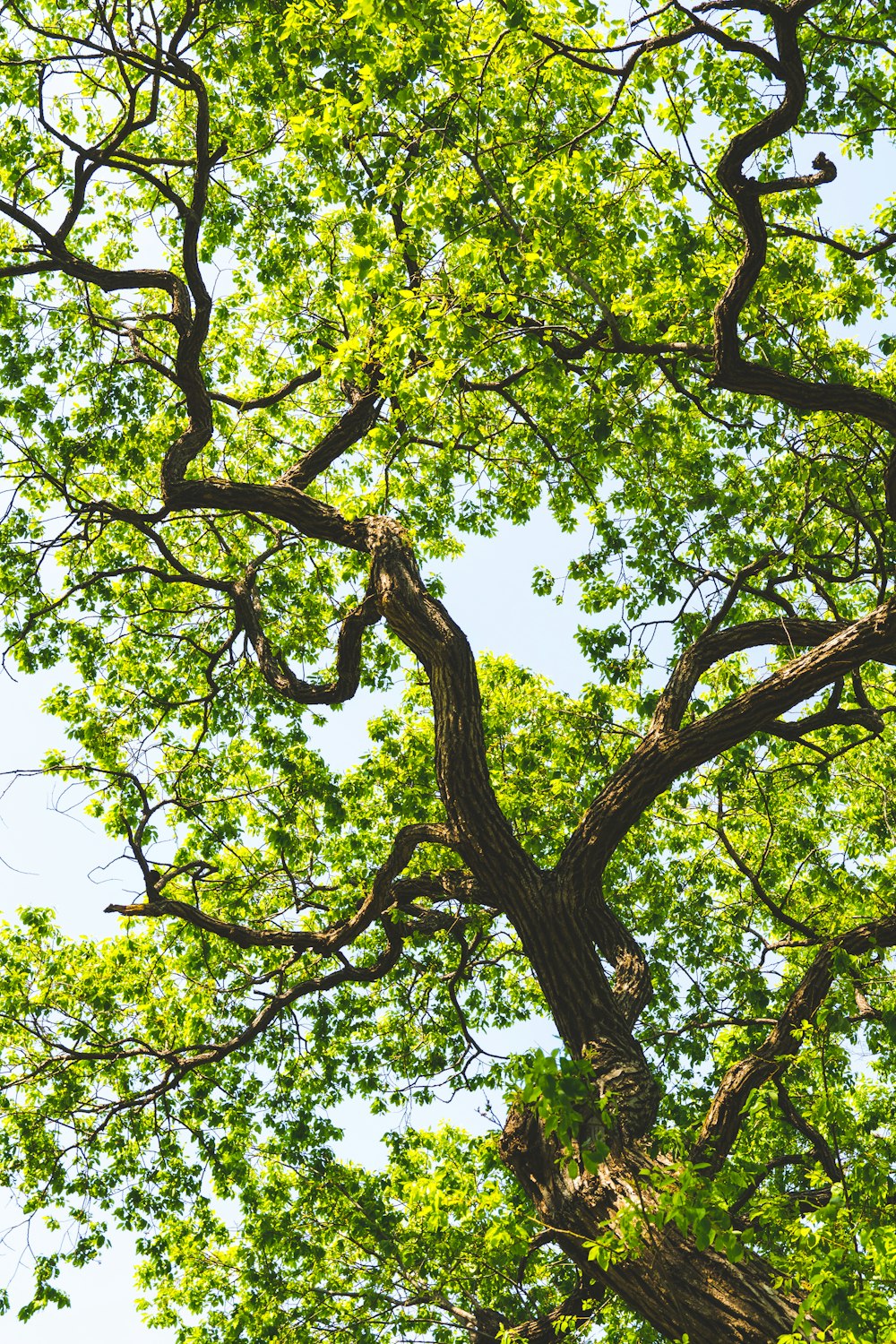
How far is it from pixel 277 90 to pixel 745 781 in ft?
28.7

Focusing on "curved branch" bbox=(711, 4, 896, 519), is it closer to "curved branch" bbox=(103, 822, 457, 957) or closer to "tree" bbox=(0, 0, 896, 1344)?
"tree" bbox=(0, 0, 896, 1344)

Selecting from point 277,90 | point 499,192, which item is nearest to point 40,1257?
point 499,192

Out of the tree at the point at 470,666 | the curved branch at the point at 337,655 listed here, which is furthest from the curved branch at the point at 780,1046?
the curved branch at the point at 337,655

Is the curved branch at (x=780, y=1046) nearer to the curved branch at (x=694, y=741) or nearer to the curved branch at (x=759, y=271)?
the curved branch at (x=694, y=741)

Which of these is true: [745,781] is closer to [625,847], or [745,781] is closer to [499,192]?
[625,847]

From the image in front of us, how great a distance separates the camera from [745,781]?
1146 cm

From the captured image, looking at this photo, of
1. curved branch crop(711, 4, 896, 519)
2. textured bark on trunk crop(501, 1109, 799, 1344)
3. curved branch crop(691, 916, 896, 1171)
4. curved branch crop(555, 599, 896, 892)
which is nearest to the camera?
textured bark on trunk crop(501, 1109, 799, 1344)

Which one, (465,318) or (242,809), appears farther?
(242,809)

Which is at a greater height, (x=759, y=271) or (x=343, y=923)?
(x=759, y=271)

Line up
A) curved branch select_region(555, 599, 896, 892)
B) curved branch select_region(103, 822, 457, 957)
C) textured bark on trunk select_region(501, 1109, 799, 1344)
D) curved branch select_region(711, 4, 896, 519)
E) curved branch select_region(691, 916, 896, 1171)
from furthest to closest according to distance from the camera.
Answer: curved branch select_region(103, 822, 457, 957) < curved branch select_region(691, 916, 896, 1171) < curved branch select_region(555, 599, 896, 892) < curved branch select_region(711, 4, 896, 519) < textured bark on trunk select_region(501, 1109, 799, 1344)

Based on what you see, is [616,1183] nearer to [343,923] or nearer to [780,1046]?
[780,1046]

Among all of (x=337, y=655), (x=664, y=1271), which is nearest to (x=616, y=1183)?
(x=664, y=1271)

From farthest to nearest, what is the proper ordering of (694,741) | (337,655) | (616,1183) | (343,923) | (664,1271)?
(337,655), (343,923), (694,741), (616,1183), (664,1271)

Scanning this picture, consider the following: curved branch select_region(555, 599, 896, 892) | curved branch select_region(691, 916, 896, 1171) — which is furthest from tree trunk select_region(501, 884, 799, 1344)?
curved branch select_region(691, 916, 896, 1171)
